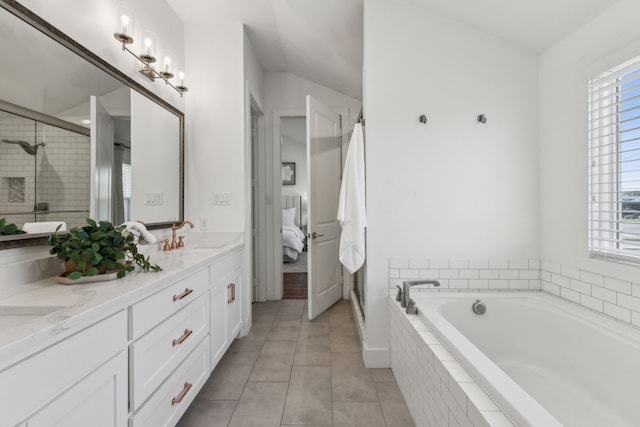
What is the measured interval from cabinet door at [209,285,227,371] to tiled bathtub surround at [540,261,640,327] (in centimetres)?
222

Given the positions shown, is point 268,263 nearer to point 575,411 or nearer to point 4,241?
point 4,241

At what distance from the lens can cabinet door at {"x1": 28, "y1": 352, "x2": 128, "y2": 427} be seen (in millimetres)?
798

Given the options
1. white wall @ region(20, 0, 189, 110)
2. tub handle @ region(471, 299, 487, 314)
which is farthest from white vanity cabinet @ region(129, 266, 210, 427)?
tub handle @ region(471, 299, 487, 314)

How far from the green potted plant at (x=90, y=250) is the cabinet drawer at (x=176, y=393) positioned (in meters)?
0.54

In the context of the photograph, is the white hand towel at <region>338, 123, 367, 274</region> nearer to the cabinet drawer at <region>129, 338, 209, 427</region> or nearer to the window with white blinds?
the cabinet drawer at <region>129, 338, 209, 427</region>

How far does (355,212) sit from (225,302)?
3.69 feet

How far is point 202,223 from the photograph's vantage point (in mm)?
2652

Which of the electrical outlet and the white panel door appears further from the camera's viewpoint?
the white panel door

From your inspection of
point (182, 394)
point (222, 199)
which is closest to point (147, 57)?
point (222, 199)

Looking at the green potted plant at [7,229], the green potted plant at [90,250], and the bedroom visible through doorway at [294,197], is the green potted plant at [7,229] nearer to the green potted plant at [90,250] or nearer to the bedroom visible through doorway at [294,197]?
the green potted plant at [90,250]

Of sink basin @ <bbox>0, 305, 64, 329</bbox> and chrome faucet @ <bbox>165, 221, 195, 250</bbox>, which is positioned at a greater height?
chrome faucet @ <bbox>165, 221, 195, 250</bbox>

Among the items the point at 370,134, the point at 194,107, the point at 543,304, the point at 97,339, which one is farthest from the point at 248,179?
the point at 543,304

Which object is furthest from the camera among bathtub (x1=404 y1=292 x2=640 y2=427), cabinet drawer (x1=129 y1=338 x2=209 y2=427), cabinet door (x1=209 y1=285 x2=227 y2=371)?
cabinet door (x1=209 y1=285 x2=227 y2=371)

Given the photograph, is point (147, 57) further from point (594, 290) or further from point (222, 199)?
point (594, 290)
